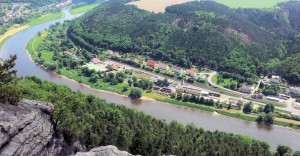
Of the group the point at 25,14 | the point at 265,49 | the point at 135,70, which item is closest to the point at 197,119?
the point at 135,70

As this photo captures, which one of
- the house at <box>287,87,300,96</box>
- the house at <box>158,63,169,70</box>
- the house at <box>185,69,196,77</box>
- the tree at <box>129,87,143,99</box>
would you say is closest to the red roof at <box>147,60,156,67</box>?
the house at <box>158,63,169,70</box>

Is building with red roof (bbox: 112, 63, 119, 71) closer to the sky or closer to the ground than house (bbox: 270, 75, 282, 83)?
closer to the sky

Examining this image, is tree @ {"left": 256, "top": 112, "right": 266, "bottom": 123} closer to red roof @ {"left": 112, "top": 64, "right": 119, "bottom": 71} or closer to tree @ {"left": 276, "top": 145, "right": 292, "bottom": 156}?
tree @ {"left": 276, "top": 145, "right": 292, "bottom": 156}

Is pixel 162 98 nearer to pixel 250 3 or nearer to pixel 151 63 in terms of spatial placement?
pixel 151 63

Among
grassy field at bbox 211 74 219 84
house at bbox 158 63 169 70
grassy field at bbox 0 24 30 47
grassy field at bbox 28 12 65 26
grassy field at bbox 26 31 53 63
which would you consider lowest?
grassy field at bbox 211 74 219 84

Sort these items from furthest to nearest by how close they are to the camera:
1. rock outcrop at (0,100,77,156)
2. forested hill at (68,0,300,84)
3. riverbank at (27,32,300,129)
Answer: forested hill at (68,0,300,84) → riverbank at (27,32,300,129) → rock outcrop at (0,100,77,156)

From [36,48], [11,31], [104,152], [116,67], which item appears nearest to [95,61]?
[116,67]

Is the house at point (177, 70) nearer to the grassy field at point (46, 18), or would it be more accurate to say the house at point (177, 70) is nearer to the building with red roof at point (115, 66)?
the building with red roof at point (115, 66)

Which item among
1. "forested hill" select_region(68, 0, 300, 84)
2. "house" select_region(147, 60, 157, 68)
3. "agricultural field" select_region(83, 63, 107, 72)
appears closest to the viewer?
"agricultural field" select_region(83, 63, 107, 72)
